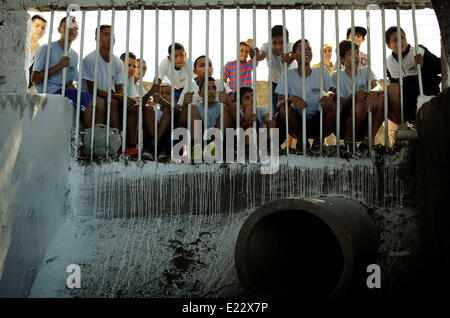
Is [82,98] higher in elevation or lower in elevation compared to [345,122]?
higher

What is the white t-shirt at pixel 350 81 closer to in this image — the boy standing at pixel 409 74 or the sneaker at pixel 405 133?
the boy standing at pixel 409 74

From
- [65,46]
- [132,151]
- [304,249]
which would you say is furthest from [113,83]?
[304,249]

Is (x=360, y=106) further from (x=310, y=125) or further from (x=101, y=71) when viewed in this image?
(x=101, y=71)

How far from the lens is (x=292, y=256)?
4066mm

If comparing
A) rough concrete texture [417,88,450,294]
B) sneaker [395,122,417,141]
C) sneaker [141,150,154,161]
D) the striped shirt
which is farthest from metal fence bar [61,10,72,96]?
rough concrete texture [417,88,450,294]

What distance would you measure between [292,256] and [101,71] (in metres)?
2.64

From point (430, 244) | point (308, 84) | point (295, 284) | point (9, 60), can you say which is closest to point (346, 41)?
point (308, 84)

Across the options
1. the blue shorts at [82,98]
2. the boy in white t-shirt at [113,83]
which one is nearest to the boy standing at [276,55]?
the boy in white t-shirt at [113,83]

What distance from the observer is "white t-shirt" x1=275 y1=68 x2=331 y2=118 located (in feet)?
17.2

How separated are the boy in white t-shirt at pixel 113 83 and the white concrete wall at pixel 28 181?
540 millimetres

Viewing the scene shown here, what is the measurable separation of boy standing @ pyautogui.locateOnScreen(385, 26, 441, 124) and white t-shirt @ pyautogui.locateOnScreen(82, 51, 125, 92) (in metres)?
2.55

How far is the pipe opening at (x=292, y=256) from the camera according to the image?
359 cm

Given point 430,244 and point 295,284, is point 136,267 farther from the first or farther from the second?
point 430,244

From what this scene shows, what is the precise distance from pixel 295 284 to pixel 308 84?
218cm
